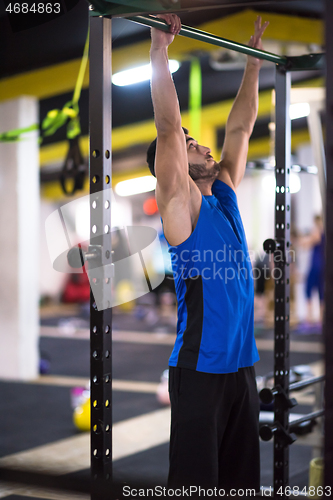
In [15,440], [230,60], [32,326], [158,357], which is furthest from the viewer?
[158,357]

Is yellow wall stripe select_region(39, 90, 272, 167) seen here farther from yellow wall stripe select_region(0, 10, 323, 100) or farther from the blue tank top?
the blue tank top

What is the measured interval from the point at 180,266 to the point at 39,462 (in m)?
1.87

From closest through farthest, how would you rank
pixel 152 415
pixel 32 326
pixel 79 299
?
1. pixel 152 415
2. pixel 32 326
3. pixel 79 299

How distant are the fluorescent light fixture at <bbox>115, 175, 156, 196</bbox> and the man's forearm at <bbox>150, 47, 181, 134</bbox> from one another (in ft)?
39.5

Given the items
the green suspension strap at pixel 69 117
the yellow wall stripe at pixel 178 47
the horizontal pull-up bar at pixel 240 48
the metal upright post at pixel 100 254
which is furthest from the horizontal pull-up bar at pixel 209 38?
the yellow wall stripe at pixel 178 47

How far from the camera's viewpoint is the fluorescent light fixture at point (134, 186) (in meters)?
13.7

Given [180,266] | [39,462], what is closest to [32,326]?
[39,462]

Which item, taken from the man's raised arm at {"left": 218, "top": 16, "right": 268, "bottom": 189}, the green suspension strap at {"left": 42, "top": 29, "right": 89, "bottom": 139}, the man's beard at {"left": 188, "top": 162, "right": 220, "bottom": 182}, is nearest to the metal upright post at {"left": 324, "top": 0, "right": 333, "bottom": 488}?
the man's beard at {"left": 188, "top": 162, "right": 220, "bottom": 182}

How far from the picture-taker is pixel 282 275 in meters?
2.15

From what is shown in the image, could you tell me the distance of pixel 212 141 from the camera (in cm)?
861

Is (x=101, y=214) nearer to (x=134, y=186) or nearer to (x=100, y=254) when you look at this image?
(x=100, y=254)

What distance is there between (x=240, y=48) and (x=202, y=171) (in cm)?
45

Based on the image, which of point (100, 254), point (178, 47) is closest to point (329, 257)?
point (100, 254)

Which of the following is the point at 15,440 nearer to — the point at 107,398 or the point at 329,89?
the point at 107,398
